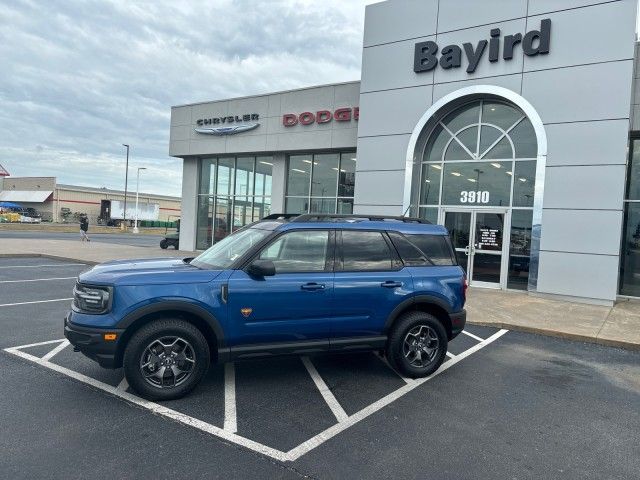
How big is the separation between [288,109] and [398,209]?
24.0ft

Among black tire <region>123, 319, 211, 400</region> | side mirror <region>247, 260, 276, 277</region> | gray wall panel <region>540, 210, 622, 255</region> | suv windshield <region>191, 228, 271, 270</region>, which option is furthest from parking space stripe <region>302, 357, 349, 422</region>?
gray wall panel <region>540, 210, 622, 255</region>

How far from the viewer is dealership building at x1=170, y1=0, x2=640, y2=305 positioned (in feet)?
34.8

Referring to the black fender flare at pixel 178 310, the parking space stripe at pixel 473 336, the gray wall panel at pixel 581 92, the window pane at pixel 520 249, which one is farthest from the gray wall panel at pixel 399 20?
the black fender flare at pixel 178 310

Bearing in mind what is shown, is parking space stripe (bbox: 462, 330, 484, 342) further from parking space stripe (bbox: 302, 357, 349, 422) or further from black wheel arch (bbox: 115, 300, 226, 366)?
black wheel arch (bbox: 115, 300, 226, 366)

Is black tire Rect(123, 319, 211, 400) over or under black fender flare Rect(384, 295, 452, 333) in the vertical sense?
under

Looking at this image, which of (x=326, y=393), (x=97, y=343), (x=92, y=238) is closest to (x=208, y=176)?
(x=92, y=238)

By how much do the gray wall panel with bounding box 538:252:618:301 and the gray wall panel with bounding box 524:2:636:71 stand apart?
4671 millimetres

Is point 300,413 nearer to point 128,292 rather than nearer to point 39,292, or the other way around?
point 128,292

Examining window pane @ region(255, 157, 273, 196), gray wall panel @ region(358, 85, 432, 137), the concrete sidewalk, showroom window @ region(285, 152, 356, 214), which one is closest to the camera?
the concrete sidewalk

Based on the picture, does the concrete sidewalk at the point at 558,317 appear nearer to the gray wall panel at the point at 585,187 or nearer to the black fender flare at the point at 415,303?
the gray wall panel at the point at 585,187

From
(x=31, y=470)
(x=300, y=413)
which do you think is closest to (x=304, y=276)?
(x=300, y=413)

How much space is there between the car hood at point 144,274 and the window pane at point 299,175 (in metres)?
14.2

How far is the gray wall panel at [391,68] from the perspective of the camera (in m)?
13.1

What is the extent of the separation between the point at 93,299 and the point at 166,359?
2.89 feet
